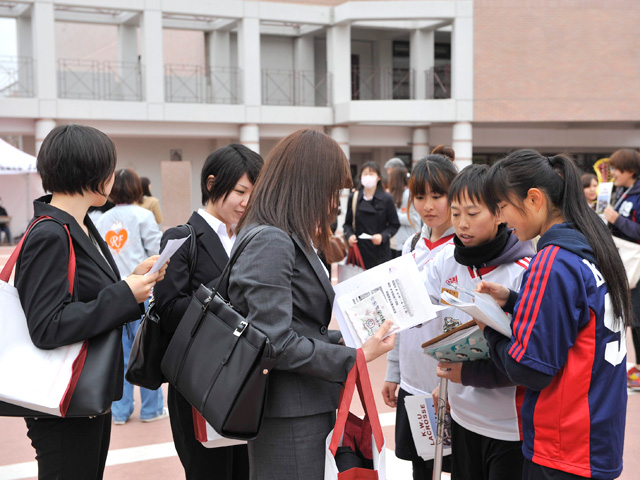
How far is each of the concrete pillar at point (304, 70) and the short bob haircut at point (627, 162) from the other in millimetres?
19435

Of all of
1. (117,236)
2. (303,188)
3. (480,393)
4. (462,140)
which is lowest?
(480,393)

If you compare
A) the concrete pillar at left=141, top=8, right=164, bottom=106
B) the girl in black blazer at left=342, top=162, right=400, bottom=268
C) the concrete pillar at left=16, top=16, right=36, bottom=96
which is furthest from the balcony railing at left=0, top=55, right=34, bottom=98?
the girl in black blazer at left=342, top=162, right=400, bottom=268

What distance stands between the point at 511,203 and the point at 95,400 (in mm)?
1595

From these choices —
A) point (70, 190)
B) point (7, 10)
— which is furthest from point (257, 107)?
point (70, 190)

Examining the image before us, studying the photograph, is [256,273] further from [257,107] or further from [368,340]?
[257,107]

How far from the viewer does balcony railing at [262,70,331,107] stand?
80.8 feet

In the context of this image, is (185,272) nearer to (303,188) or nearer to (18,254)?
(18,254)

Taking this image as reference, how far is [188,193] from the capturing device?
43.5 ft

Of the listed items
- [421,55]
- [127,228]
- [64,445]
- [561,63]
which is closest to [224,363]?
[64,445]

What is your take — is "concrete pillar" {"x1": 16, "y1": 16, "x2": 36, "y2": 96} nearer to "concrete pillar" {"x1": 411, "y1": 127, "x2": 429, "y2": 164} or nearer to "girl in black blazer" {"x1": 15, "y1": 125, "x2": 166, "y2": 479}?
"concrete pillar" {"x1": 411, "y1": 127, "x2": 429, "y2": 164}

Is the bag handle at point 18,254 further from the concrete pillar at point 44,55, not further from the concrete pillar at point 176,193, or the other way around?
the concrete pillar at point 44,55

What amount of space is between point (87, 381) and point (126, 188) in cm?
338

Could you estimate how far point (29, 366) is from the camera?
92.0 inches

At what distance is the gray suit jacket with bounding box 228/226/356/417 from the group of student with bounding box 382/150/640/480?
50cm
